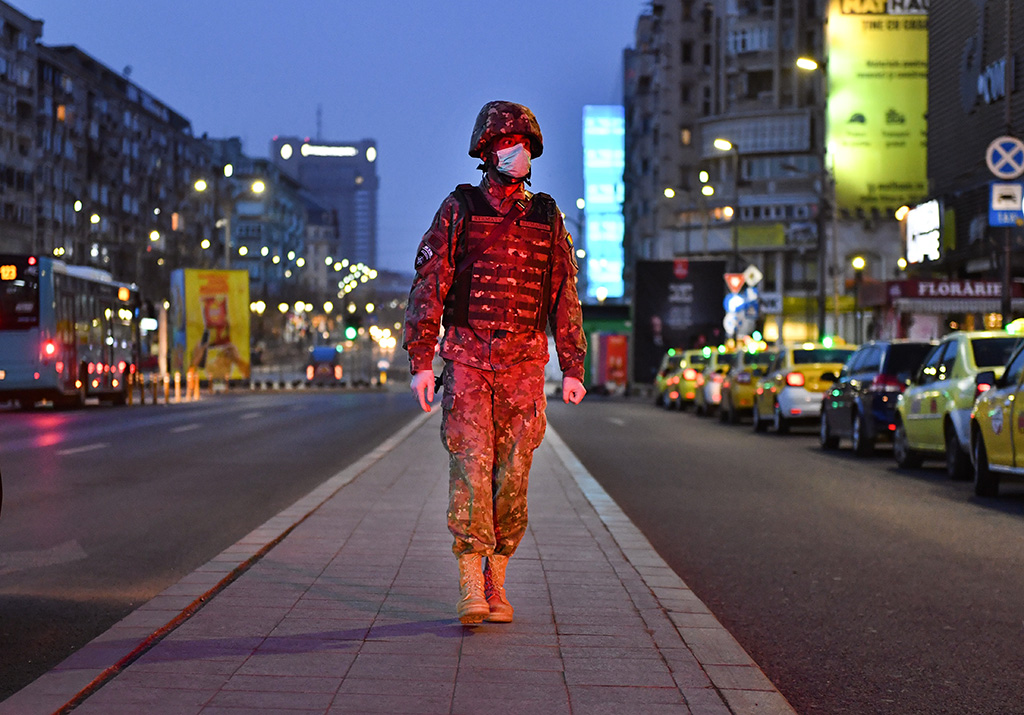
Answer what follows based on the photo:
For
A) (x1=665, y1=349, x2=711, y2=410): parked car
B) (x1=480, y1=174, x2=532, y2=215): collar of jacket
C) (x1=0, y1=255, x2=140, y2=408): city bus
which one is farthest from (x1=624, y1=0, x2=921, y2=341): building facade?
(x1=480, y1=174, x2=532, y2=215): collar of jacket

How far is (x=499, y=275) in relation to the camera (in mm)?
6500

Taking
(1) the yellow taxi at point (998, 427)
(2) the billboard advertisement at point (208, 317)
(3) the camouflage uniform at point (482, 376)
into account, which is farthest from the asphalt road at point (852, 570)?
(2) the billboard advertisement at point (208, 317)

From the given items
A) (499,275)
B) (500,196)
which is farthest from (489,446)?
(500,196)

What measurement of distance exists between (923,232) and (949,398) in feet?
117

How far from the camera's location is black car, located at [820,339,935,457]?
20.5 metres

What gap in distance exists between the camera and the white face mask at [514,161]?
256 inches

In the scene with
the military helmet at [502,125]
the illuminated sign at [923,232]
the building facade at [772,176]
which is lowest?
the military helmet at [502,125]

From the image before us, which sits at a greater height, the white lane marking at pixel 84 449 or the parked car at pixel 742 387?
the parked car at pixel 742 387

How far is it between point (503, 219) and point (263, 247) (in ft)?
524

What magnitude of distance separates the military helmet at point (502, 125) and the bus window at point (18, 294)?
30.5 metres

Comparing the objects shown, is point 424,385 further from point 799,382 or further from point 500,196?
point 799,382

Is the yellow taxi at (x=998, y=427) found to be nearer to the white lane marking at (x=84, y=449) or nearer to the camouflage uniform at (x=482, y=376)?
the camouflage uniform at (x=482, y=376)

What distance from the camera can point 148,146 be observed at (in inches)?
4781

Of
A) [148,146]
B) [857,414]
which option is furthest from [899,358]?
[148,146]
